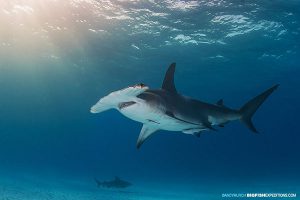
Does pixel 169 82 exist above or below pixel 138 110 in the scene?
above

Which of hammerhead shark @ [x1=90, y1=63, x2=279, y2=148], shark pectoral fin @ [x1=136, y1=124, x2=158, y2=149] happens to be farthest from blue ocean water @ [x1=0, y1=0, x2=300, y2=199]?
shark pectoral fin @ [x1=136, y1=124, x2=158, y2=149]

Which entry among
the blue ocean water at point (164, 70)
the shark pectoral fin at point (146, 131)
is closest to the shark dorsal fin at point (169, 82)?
the shark pectoral fin at point (146, 131)

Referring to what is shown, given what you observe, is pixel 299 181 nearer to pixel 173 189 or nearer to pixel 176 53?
pixel 173 189

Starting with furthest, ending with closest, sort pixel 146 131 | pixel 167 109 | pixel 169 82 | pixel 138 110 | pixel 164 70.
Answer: pixel 164 70, pixel 146 131, pixel 169 82, pixel 167 109, pixel 138 110

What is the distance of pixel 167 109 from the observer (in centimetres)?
703

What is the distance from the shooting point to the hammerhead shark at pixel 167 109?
625 cm

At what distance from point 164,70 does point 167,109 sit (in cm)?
2300

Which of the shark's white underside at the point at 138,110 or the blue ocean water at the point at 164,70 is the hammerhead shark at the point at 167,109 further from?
the blue ocean water at the point at 164,70

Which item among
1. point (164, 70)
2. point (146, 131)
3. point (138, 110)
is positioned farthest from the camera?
point (164, 70)

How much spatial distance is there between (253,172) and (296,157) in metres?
7.82

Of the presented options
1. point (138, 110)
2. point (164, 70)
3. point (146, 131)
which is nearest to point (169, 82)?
point (146, 131)

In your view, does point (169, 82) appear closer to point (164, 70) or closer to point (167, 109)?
point (167, 109)

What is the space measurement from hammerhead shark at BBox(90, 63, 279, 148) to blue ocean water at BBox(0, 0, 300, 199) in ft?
32.4

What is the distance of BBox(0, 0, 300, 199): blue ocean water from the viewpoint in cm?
1878
